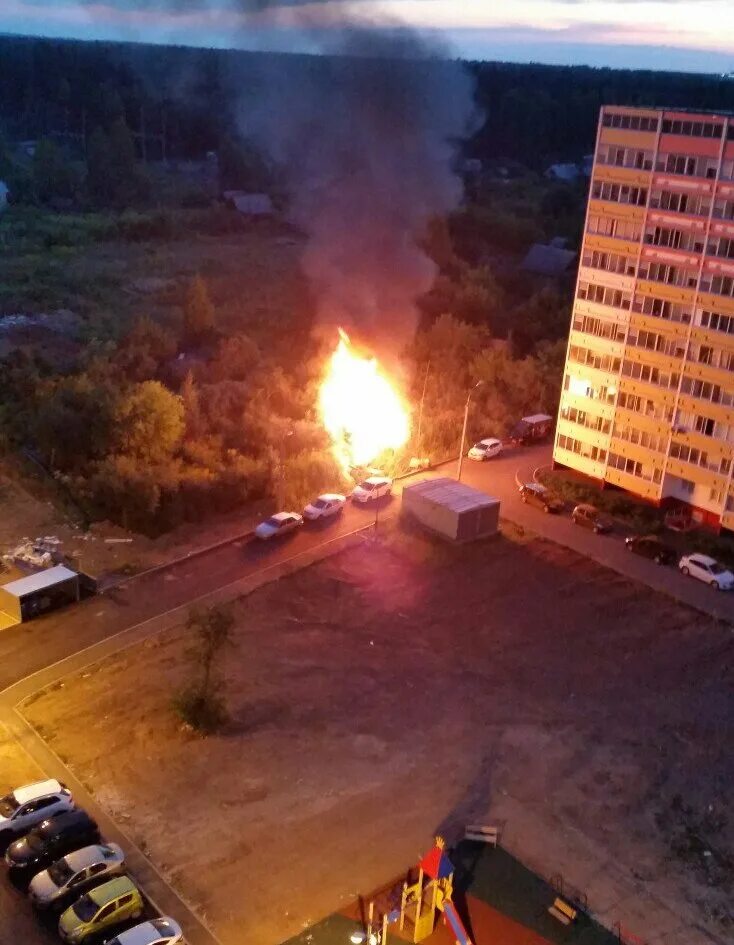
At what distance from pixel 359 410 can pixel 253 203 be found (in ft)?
127

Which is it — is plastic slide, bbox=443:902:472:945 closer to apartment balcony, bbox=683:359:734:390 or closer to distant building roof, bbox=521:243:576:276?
apartment balcony, bbox=683:359:734:390

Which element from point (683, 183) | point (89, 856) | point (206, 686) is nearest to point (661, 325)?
point (683, 183)

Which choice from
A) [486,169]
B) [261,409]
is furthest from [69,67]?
[261,409]

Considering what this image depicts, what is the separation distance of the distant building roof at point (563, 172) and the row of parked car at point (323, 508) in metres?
57.2

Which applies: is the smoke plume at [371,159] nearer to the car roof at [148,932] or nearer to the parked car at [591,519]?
the parked car at [591,519]

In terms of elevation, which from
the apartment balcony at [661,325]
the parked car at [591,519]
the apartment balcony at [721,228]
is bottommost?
the parked car at [591,519]

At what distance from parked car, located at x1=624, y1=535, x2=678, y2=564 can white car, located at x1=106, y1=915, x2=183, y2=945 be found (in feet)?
55.9

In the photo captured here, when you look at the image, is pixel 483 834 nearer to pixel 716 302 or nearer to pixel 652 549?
pixel 652 549

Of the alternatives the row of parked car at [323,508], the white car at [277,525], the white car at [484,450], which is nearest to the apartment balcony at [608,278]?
the white car at [484,450]

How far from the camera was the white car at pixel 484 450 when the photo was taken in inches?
1291

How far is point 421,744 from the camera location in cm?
1903

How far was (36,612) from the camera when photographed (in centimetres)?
2267

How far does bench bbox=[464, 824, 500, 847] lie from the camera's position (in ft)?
53.8

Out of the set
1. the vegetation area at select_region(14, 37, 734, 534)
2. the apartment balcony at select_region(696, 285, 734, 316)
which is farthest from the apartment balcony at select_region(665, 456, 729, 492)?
the apartment balcony at select_region(696, 285, 734, 316)
